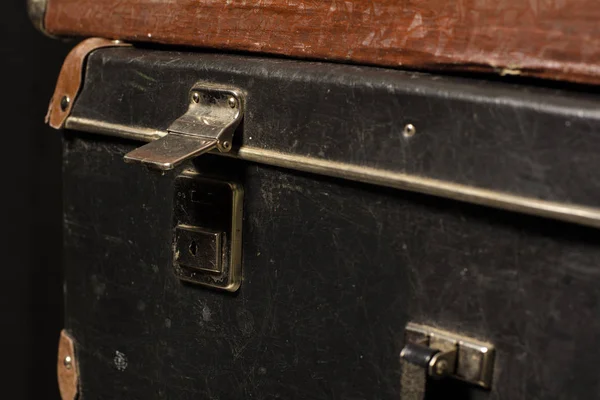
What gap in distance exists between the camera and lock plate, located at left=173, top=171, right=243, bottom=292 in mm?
1177

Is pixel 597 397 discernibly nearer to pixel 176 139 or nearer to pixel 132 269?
pixel 176 139

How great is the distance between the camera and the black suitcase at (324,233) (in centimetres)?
93

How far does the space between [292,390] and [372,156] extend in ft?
1.08

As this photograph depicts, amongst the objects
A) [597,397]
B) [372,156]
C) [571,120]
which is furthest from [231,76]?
[597,397]

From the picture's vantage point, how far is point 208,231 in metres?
1.20

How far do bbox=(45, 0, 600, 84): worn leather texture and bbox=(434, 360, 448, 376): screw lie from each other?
318 mm

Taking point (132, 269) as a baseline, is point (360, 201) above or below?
above

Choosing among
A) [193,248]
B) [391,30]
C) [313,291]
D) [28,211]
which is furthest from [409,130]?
[28,211]

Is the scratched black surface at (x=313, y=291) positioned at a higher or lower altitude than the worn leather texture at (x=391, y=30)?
lower

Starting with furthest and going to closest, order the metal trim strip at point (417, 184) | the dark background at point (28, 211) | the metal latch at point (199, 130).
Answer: the dark background at point (28, 211) → the metal latch at point (199, 130) → the metal trim strip at point (417, 184)

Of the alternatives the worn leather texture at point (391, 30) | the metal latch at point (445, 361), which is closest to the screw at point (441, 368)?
the metal latch at point (445, 361)

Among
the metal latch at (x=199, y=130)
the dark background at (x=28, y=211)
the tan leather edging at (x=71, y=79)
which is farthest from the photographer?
the dark background at (x=28, y=211)

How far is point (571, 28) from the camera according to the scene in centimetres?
91

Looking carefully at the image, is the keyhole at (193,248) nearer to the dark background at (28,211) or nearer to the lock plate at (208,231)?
the lock plate at (208,231)
